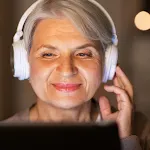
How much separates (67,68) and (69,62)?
22 mm

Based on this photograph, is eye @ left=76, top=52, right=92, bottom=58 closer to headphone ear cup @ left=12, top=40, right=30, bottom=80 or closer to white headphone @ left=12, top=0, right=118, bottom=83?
white headphone @ left=12, top=0, right=118, bottom=83

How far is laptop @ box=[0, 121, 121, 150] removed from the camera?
59 centimetres

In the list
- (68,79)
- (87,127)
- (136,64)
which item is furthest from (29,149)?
(136,64)

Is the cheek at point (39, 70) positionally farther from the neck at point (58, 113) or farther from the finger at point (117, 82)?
the finger at point (117, 82)

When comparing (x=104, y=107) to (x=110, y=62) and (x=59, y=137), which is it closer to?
(x=110, y=62)

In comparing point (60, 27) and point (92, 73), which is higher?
point (60, 27)

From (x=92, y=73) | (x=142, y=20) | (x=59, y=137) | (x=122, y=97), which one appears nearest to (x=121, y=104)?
(x=122, y=97)

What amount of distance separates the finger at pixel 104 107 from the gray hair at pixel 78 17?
0.19 metres

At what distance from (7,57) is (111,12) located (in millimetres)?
397

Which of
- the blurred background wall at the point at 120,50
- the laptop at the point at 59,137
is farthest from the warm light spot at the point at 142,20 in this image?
the laptop at the point at 59,137

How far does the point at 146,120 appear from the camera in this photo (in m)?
1.25

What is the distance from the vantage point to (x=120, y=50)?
1229 millimetres

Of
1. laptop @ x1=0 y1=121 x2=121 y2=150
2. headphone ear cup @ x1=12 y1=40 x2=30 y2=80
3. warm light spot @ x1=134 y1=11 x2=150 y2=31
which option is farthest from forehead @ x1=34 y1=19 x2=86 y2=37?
laptop @ x1=0 y1=121 x2=121 y2=150

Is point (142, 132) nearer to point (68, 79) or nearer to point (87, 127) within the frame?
point (68, 79)
